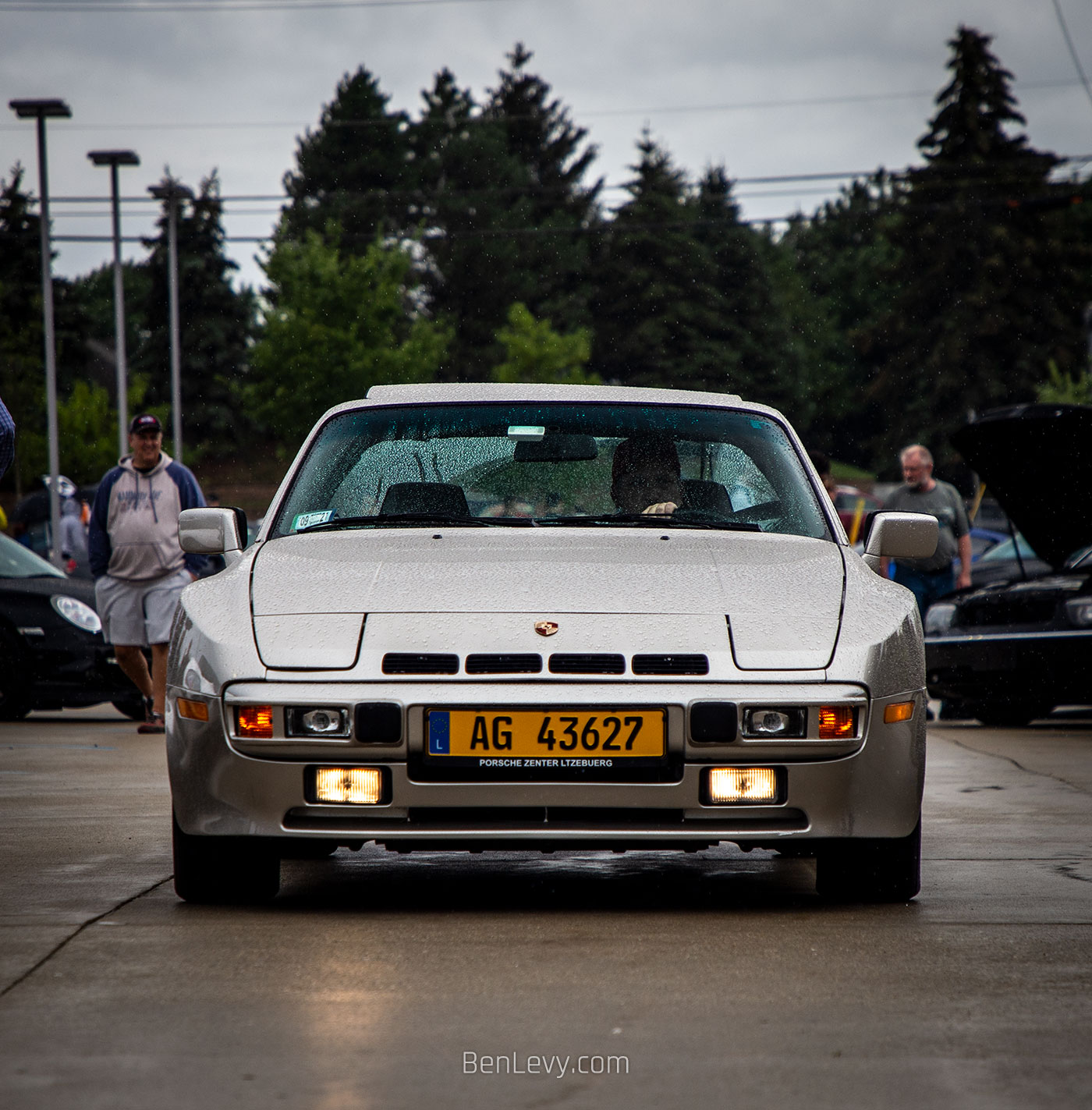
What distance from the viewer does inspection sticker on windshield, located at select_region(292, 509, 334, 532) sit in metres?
5.89

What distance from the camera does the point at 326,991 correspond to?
4.08 metres

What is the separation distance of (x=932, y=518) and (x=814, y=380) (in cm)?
9469

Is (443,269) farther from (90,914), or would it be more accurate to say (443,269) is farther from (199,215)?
(90,914)

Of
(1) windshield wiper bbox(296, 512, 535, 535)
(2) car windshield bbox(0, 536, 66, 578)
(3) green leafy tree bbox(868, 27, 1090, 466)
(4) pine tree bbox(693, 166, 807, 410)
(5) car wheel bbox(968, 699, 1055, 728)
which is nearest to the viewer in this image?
(1) windshield wiper bbox(296, 512, 535, 535)

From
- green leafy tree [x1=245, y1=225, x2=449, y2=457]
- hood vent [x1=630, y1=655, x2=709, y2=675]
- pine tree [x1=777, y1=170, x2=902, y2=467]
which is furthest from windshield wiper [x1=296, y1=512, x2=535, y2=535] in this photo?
pine tree [x1=777, y1=170, x2=902, y2=467]

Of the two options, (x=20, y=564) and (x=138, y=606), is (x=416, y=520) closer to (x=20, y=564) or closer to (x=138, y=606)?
(x=138, y=606)

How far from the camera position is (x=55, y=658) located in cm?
1343

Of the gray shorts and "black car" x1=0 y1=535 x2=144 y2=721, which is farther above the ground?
the gray shorts

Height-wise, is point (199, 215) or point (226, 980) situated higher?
point (199, 215)

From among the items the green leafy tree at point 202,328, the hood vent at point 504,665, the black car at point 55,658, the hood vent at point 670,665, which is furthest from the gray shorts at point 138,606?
the green leafy tree at point 202,328

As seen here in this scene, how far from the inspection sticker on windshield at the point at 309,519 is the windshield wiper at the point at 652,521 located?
66 cm

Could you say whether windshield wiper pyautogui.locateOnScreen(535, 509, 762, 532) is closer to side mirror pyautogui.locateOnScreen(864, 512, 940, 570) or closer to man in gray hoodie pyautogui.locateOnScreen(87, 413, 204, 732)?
side mirror pyautogui.locateOnScreen(864, 512, 940, 570)

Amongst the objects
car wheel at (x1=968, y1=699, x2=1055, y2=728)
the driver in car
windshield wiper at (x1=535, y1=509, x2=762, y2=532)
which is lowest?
car wheel at (x1=968, y1=699, x2=1055, y2=728)

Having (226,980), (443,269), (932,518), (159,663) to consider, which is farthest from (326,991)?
(443,269)
